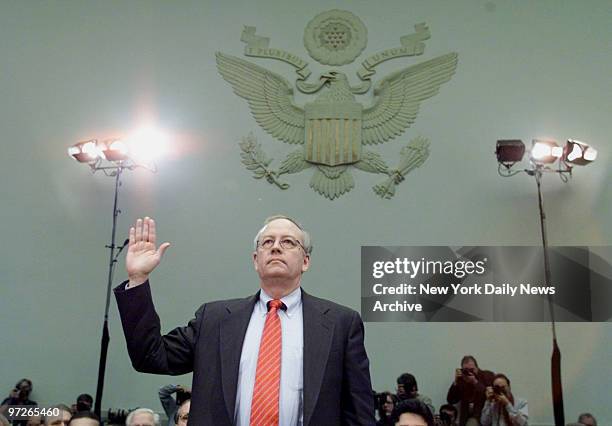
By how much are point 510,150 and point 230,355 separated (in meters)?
5.39

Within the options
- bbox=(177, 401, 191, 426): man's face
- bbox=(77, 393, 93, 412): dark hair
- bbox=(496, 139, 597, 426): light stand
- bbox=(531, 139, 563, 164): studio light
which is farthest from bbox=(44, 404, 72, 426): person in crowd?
bbox=(531, 139, 563, 164): studio light

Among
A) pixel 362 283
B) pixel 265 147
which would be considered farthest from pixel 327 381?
pixel 265 147

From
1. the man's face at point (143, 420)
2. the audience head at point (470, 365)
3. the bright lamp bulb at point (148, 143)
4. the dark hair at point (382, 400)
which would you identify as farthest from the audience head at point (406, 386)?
the bright lamp bulb at point (148, 143)

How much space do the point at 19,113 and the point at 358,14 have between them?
12.0 feet

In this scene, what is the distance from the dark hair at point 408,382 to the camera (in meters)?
6.68

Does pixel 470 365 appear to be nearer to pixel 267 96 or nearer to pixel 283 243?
pixel 267 96

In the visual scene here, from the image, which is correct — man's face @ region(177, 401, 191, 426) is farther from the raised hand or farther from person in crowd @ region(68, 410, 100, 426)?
the raised hand

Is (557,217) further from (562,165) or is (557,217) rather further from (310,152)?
(310,152)

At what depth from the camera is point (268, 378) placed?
2.05 metres

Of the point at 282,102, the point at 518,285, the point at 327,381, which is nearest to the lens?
the point at 327,381

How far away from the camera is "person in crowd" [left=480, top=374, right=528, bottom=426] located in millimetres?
6410

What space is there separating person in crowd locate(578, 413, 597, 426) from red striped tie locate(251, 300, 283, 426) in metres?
5.29

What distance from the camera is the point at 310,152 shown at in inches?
296

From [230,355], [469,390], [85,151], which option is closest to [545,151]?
[469,390]
